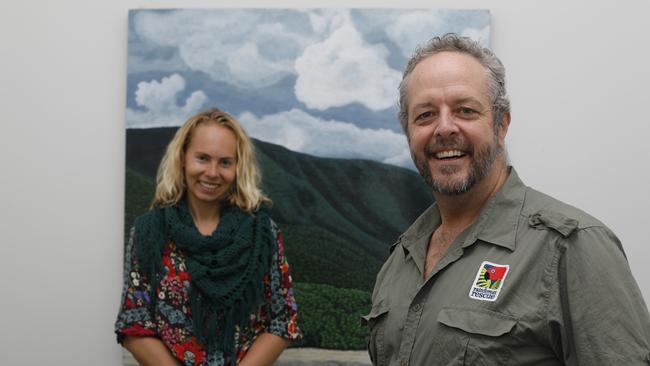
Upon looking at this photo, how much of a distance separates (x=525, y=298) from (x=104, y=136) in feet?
6.28

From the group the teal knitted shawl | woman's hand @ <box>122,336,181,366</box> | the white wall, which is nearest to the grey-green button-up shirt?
the teal knitted shawl

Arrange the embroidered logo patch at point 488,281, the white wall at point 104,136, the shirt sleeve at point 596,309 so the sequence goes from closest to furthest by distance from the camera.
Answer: the shirt sleeve at point 596,309
the embroidered logo patch at point 488,281
the white wall at point 104,136

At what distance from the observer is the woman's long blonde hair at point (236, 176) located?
2268 mm

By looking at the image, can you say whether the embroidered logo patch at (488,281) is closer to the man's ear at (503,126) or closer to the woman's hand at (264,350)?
the man's ear at (503,126)

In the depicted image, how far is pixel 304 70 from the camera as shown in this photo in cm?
256

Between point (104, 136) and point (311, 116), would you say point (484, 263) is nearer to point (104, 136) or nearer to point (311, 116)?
point (311, 116)

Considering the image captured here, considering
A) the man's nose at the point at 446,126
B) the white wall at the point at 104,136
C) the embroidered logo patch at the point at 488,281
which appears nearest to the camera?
the embroidered logo patch at the point at 488,281

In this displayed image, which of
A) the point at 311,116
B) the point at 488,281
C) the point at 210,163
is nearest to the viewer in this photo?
the point at 488,281

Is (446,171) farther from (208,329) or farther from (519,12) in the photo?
(519,12)

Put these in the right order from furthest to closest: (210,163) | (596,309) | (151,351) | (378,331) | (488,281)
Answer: (210,163), (151,351), (378,331), (488,281), (596,309)

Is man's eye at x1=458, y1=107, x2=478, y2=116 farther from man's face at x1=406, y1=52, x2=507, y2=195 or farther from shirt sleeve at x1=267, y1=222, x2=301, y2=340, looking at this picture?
shirt sleeve at x1=267, y1=222, x2=301, y2=340

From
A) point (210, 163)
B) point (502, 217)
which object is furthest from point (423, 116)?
point (210, 163)

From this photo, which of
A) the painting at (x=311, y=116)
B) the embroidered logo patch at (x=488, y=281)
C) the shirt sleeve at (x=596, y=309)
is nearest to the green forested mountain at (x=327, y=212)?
the painting at (x=311, y=116)

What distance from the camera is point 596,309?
110cm
